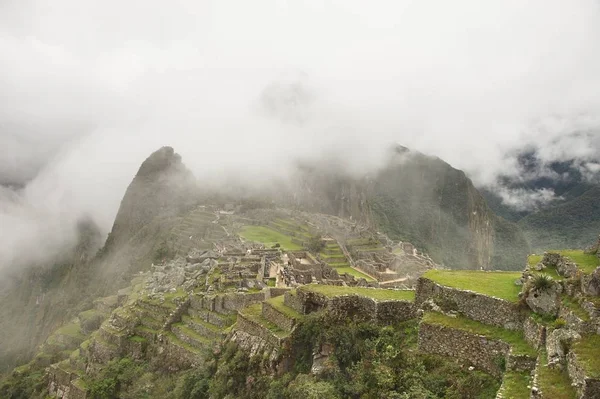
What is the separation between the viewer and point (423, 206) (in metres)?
132

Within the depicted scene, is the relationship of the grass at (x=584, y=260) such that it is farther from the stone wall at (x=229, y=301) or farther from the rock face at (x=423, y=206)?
the rock face at (x=423, y=206)

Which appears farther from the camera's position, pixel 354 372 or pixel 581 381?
pixel 354 372

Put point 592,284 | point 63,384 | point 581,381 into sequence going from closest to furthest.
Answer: point 581,381, point 592,284, point 63,384

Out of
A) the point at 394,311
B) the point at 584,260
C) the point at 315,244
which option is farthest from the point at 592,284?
the point at 315,244

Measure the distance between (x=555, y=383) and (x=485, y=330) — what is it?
307 centimetres

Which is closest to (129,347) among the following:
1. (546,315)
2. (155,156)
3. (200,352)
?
(200,352)

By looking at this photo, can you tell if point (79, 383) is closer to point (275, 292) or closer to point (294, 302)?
point (275, 292)

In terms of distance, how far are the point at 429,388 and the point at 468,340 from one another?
145 centimetres

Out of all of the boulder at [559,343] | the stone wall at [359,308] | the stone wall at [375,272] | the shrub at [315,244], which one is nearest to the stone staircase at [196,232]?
the shrub at [315,244]

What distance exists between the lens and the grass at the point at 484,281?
37.9 ft

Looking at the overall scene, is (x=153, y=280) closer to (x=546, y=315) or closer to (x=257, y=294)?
(x=257, y=294)

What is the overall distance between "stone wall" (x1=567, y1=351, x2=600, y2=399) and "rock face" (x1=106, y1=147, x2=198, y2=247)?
89362 mm

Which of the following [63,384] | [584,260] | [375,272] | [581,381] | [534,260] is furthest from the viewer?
[375,272]

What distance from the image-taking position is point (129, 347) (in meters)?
26.3
